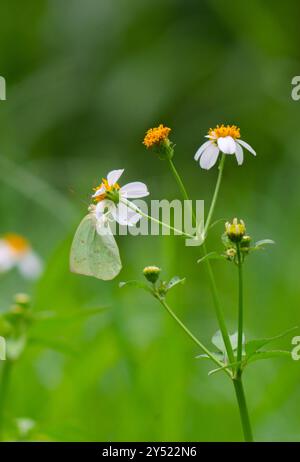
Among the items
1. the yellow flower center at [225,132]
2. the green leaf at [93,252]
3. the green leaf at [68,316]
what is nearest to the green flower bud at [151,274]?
the green leaf at [93,252]

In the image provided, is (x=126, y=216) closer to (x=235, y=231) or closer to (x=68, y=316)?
(x=235, y=231)

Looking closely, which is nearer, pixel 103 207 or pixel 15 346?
pixel 103 207

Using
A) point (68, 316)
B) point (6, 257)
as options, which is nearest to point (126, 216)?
point (68, 316)

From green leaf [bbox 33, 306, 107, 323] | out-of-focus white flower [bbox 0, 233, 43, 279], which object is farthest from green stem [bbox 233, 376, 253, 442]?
out-of-focus white flower [bbox 0, 233, 43, 279]

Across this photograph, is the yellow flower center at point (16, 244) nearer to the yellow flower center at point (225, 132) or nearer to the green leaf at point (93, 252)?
the green leaf at point (93, 252)

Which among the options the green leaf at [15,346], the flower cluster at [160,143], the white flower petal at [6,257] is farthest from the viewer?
the white flower petal at [6,257]

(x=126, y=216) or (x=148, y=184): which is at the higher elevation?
(x=148, y=184)

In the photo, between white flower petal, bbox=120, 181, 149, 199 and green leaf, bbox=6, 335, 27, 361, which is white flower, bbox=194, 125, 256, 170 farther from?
green leaf, bbox=6, 335, 27, 361
